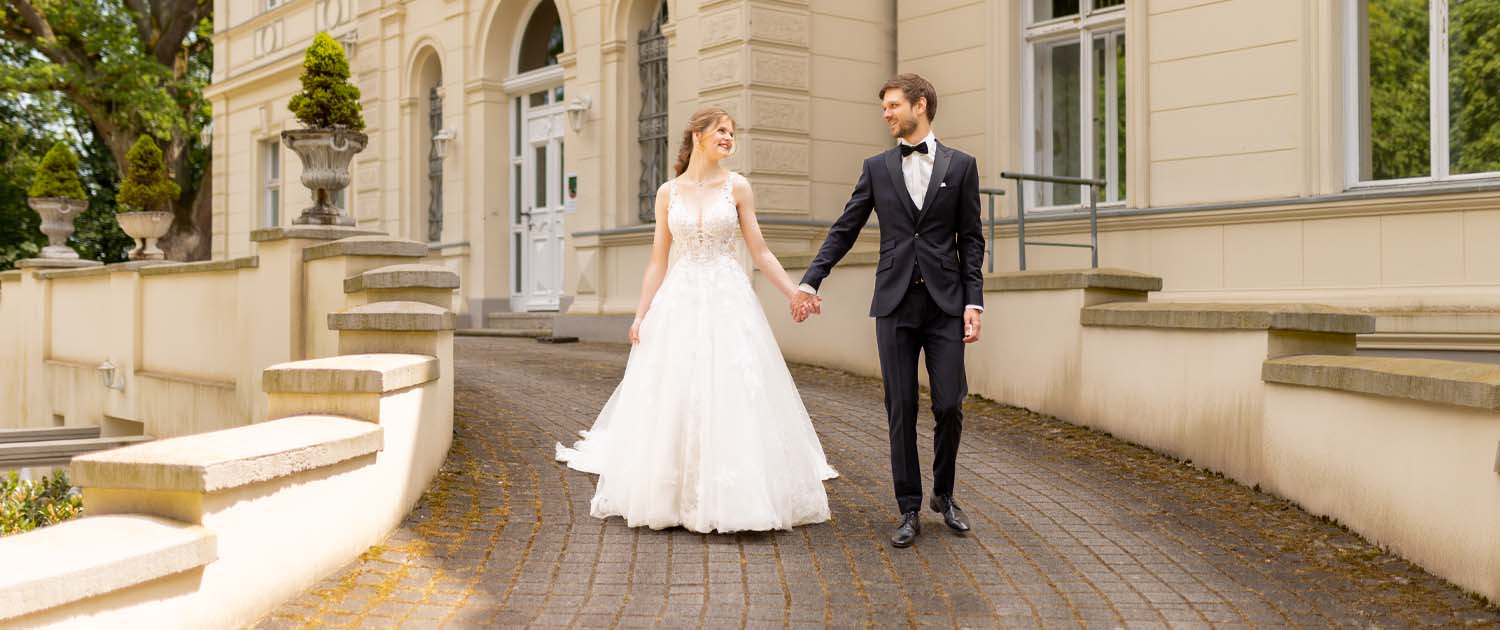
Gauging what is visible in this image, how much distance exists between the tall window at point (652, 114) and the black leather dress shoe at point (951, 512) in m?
9.53

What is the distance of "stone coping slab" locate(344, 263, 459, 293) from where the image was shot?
7.88 metres

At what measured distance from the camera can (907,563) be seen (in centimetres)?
548

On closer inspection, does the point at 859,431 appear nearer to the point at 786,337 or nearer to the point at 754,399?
the point at 754,399

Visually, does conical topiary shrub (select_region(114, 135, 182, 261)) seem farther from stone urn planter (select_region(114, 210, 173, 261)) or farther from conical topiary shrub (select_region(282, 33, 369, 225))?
conical topiary shrub (select_region(282, 33, 369, 225))

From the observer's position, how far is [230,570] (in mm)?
4402

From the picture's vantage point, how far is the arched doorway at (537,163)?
17.7m

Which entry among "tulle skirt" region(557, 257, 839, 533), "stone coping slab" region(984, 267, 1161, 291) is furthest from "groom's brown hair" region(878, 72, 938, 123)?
"stone coping slab" region(984, 267, 1161, 291)

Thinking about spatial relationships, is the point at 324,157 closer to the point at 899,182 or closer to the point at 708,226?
the point at 708,226

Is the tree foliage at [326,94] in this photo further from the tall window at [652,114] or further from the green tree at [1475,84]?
the green tree at [1475,84]

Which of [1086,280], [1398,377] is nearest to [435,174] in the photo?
[1086,280]

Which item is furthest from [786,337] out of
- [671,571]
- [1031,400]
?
[671,571]

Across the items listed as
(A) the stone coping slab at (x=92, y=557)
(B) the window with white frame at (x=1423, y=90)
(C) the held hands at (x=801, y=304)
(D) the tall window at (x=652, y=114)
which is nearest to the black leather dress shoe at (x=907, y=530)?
(C) the held hands at (x=801, y=304)

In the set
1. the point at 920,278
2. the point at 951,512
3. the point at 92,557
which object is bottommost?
the point at 951,512

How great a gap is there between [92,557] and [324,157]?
695 centimetres
